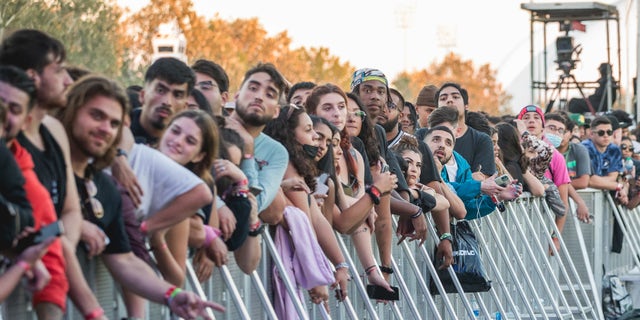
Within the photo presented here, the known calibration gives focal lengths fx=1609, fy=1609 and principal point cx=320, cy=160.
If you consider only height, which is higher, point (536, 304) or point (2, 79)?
point (2, 79)

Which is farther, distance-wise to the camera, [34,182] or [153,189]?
[153,189]

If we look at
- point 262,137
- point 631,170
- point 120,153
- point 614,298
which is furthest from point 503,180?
point 631,170

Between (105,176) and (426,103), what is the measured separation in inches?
297

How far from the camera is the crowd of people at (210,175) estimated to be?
5656 millimetres

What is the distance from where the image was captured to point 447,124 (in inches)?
468

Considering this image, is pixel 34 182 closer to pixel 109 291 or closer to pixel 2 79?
pixel 2 79

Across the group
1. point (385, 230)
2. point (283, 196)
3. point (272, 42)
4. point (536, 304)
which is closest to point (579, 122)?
point (536, 304)

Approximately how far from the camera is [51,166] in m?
5.71

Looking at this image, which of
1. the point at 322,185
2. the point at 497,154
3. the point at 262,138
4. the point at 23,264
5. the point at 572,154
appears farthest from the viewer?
the point at 572,154

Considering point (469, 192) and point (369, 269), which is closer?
point (369, 269)

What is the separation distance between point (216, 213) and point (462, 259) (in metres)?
4.41

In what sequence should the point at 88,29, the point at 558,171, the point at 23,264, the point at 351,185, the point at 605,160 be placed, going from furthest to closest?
1. the point at 88,29
2. the point at 605,160
3. the point at 558,171
4. the point at 351,185
5. the point at 23,264

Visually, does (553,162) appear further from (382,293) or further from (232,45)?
(232,45)

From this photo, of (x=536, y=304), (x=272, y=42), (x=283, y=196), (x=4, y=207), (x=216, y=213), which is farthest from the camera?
(x=272, y=42)
